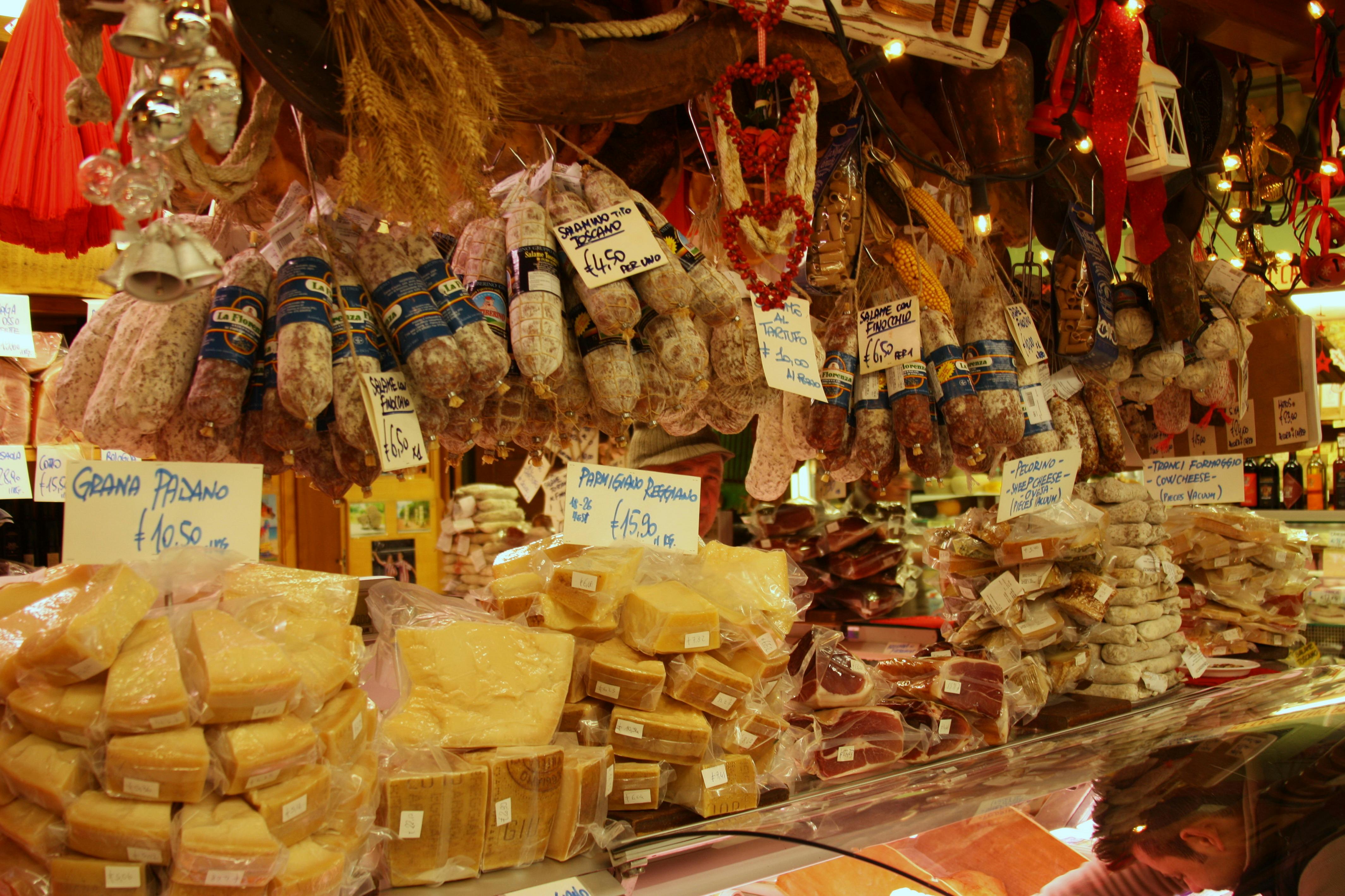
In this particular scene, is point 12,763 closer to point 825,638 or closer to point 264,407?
point 264,407

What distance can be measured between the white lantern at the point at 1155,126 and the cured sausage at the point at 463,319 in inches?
83.3

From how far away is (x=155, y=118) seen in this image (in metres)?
0.89

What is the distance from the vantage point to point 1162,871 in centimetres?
161

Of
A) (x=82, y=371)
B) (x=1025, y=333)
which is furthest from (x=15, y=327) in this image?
(x=1025, y=333)

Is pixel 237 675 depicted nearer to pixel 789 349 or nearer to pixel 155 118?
pixel 155 118

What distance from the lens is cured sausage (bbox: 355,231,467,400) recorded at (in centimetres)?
167

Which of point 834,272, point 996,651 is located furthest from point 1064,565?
point 834,272

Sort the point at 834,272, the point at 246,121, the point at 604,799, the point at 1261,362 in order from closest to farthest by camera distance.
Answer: the point at 604,799, the point at 246,121, the point at 834,272, the point at 1261,362

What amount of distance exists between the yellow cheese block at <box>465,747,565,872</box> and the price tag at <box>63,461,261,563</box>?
21.7 inches

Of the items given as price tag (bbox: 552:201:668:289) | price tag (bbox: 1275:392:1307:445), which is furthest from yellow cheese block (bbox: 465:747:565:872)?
price tag (bbox: 1275:392:1307:445)

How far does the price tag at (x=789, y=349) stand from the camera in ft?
7.04

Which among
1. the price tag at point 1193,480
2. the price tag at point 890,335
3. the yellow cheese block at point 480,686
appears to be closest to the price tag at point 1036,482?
the price tag at point 890,335

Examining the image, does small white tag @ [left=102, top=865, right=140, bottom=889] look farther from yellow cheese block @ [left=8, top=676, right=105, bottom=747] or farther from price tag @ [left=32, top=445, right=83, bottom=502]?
price tag @ [left=32, top=445, right=83, bottom=502]

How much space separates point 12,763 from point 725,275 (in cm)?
164
